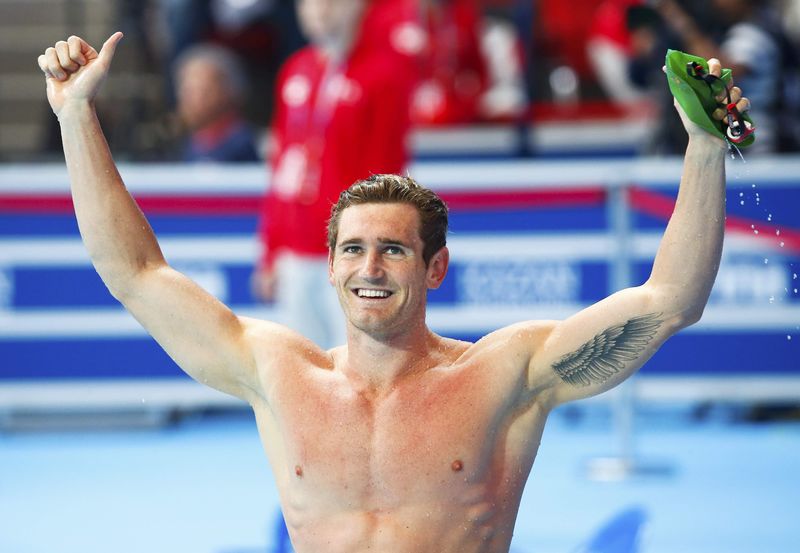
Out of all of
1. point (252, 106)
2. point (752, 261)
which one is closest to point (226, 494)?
point (752, 261)

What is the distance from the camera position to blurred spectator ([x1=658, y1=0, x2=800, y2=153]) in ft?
23.2

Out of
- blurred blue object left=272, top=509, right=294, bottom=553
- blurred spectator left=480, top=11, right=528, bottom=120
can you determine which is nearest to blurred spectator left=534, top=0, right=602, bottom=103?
blurred spectator left=480, top=11, right=528, bottom=120

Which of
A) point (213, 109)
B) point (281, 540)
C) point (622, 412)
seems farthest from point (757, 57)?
point (281, 540)

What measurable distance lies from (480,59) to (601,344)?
5499mm

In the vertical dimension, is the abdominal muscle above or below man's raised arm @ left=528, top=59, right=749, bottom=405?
below

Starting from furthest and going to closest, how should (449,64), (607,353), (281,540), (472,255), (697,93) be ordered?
1. (449,64)
2. (472,255)
3. (281,540)
4. (607,353)
5. (697,93)

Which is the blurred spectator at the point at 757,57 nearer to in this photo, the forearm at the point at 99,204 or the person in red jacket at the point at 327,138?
the person in red jacket at the point at 327,138

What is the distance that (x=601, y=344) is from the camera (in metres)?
2.87

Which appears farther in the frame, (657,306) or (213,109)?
(213,109)

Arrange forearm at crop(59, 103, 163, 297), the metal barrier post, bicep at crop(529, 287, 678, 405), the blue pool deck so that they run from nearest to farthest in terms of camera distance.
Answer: bicep at crop(529, 287, 678, 405), forearm at crop(59, 103, 163, 297), the blue pool deck, the metal barrier post

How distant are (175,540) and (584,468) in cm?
208

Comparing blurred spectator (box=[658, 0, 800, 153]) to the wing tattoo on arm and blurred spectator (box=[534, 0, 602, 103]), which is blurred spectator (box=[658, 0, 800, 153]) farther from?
the wing tattoo on arm

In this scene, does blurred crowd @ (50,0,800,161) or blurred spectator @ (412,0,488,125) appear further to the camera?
blurred spectator @ (412,0,488,125)

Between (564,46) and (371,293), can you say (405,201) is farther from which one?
(564,46)
